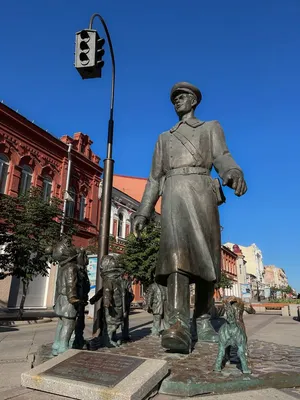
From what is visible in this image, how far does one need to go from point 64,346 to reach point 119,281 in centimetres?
177

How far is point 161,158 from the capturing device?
459cm

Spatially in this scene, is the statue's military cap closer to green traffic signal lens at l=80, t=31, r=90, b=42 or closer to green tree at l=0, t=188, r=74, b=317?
green traffic signal lens at l=80, t=31, r=90, b=42

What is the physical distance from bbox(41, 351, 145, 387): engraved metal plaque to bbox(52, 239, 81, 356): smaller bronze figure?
28.4 inches

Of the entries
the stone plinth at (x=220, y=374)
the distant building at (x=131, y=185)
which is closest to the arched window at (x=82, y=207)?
the distant building at (x=131, y=185)

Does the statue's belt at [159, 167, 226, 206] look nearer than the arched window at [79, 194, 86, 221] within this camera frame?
Yes

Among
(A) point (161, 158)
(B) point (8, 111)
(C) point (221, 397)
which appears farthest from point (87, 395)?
Result: (B) point (8, 111)

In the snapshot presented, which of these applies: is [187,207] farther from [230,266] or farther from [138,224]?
[230,266]

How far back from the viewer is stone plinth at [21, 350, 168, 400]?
239cm

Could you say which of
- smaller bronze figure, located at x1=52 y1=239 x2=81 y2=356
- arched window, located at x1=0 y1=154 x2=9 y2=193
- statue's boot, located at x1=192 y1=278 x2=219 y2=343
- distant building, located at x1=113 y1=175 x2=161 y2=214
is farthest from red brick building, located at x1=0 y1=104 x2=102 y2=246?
statue's boot, located at x1=192 y1=278 x2=219 y2=343

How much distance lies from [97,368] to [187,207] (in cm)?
193

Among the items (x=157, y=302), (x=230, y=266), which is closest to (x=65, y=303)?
(x=157, y=302)

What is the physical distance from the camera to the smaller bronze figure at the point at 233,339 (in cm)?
287

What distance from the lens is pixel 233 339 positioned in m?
2.92

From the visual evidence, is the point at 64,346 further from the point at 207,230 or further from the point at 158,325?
the point at 158,325
